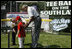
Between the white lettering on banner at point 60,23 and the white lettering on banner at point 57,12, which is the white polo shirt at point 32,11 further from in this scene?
the white lettering on banner at point 60,23

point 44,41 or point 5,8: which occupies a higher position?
point 5,8

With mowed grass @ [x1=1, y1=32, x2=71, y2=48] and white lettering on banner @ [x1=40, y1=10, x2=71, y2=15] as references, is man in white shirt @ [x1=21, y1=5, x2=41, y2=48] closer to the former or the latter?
mowed grass @ [x1=1, y1=32, x2=71, y2=48]

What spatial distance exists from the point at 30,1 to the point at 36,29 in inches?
38.6

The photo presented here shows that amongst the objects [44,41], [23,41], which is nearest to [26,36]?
[23,41]

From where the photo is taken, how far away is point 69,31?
24.2 ft

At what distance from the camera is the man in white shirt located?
6.93 metres

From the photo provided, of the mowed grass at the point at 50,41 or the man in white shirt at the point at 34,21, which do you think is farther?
the mowed grass at the point at 50,41

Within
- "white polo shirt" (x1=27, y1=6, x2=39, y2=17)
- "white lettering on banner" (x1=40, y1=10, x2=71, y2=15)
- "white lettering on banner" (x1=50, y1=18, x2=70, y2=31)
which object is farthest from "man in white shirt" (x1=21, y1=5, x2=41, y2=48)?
"white lettering on banner" (x1=50, y1=18, x2=70, y2=31)

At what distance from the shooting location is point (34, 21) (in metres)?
7.00

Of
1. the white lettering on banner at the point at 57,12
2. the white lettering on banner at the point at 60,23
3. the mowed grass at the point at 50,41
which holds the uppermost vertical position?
the white lettering on banner at the point at 57,12

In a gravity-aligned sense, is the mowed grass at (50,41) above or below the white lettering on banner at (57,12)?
below

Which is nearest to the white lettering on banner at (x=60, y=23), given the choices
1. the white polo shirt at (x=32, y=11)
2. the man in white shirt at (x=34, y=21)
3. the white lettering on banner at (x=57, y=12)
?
the white lettering on banner at (x=57, y=12)

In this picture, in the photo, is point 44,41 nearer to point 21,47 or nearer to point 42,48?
point 42,48

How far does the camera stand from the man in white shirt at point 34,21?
6.93 m
